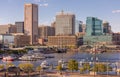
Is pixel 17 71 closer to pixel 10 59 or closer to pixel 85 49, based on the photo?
pixel 10 59

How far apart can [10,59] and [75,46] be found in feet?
328

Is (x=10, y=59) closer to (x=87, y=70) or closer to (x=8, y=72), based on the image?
(x=87, y=70)

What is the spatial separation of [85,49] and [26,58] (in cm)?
8788

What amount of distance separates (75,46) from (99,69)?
151m

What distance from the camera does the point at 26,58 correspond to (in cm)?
10612

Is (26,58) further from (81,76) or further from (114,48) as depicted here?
(114,48)

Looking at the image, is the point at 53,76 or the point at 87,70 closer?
the point at 53,76

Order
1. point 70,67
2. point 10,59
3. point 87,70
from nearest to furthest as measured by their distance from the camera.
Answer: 1. point 70,67
2. point 87,70
3. point 10,59

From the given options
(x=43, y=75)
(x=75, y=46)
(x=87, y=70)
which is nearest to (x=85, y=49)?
(x=75, y=46)

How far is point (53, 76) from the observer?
135 ft

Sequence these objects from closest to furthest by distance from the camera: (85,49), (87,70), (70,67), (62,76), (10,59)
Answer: (62,76)
(70,67)
(87,70)
(10,59)
(85,49)

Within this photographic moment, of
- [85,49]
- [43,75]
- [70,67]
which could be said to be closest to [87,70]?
[70,67]

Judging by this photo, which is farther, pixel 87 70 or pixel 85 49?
pixel 85 49

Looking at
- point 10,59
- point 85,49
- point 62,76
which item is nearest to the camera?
point 62,76
